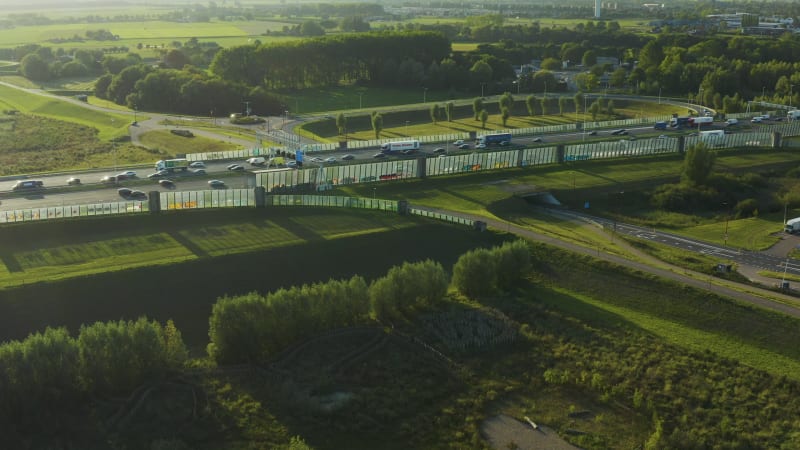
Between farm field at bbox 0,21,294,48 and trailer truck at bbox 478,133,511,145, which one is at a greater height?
farm field at bbox 0,21,294,48

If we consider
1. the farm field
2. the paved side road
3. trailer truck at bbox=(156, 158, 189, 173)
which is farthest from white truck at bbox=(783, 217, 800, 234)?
the farm field

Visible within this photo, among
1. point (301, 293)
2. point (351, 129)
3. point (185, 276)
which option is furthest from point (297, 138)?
point (301, 293)

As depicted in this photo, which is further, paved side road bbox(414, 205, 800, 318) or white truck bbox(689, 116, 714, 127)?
white truck bbox(689, 116, 714, 127)

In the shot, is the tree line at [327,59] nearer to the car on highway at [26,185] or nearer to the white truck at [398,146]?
the white truck at [398,146]

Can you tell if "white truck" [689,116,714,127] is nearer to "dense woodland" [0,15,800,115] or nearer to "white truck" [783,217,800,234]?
"dense woodland" [0,15,800,115]

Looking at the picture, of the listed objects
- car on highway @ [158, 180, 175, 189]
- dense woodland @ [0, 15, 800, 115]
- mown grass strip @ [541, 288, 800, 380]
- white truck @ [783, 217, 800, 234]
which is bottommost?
mown grass strip @ [541, 288, 800, 380]

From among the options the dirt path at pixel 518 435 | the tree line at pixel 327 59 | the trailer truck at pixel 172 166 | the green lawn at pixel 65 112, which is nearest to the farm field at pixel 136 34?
the tree line at pixel 327 59

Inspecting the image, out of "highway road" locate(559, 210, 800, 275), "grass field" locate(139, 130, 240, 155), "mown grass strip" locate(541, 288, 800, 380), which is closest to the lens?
"mown grass strip" locate(541, 288, 800, 380)
